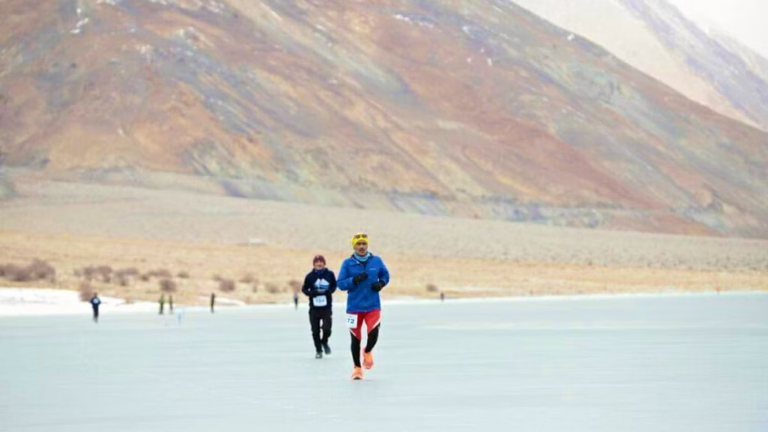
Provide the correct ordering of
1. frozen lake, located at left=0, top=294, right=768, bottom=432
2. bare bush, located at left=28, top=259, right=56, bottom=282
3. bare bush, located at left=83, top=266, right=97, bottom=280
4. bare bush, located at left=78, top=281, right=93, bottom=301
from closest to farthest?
frozen lake, located at left=0, top=294, right=768, bottom=432, bare bush, located at left=78, top=281, right=93, bottom=301, bare bush, located at left=28, top=259, right=56, bottom=282, bare bush, located at left=83, top=266, right=97, bottom=280

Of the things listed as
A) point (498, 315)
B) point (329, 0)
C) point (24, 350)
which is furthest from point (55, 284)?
point (329, 0)

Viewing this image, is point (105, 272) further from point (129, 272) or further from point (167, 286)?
point (167, 286)

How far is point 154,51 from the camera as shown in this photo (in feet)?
370

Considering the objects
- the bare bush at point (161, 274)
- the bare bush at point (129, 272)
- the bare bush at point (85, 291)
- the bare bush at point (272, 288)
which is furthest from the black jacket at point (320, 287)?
the bare bush at point (129, 272)

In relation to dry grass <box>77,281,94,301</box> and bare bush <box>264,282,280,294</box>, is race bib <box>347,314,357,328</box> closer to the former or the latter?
dry grass <box>77,281,94,301</box>

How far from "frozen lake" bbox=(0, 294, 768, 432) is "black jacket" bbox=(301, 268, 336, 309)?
64 cm

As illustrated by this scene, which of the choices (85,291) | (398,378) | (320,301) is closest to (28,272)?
(85,291)

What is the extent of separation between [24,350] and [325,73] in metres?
104

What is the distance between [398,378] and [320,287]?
2964 mm

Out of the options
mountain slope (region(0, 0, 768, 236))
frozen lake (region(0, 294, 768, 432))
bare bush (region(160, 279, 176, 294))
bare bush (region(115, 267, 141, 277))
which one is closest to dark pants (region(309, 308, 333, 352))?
frozen lake (region(0, 294, 768, 432))

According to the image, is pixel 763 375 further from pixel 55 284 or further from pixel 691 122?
pixel 691 122

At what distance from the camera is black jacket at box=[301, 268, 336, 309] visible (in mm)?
17031

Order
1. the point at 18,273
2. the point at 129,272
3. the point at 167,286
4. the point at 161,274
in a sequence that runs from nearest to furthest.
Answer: the point at 167,286 → the point at 18,273 → the point at 161,274 → the point at 129,272

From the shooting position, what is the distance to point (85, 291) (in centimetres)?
3562
